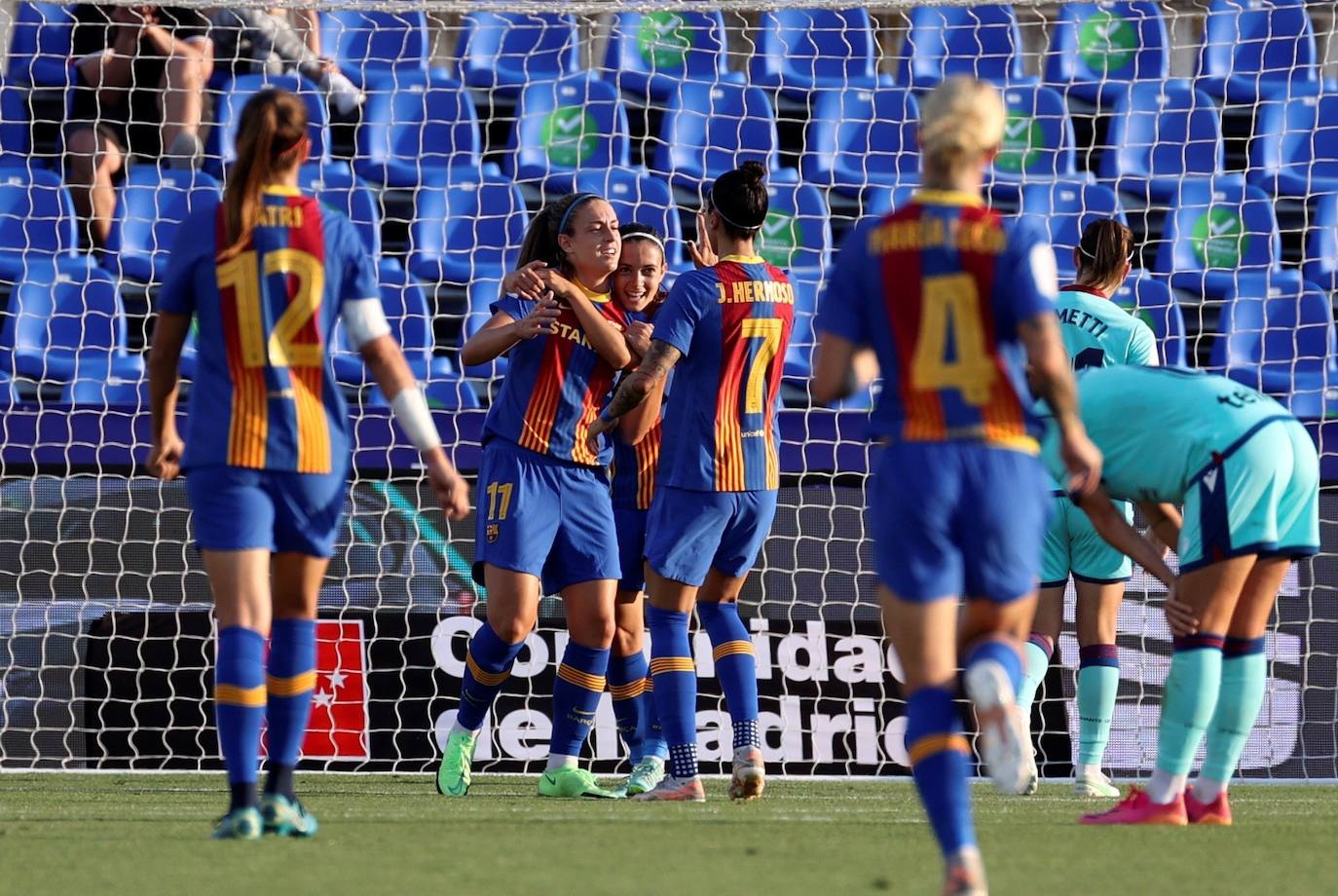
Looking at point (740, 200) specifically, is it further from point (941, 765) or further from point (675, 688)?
point (941, 765)

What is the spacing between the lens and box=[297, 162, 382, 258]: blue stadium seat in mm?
10203

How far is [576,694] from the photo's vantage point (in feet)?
19.1

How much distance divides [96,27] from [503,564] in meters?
7.08

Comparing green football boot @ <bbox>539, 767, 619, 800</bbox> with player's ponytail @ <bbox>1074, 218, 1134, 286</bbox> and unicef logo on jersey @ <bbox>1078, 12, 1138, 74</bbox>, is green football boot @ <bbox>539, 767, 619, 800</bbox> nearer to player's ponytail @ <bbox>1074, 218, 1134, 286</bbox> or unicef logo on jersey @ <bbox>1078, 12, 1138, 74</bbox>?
player's ponytail @ <bbox>1074, 218, 1134, 286</bbox>

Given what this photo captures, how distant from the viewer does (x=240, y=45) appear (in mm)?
11133

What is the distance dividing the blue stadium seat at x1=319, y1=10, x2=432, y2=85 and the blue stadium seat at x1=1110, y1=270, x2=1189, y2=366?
451cm

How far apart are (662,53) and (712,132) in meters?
1.03

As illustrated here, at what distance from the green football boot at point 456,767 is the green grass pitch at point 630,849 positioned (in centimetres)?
10

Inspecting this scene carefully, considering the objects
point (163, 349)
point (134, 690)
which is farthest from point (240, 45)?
point (163, 349)

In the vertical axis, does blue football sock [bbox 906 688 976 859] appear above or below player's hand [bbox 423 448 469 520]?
below

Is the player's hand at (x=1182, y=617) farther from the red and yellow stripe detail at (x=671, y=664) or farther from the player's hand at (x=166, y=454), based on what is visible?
the player's hand at (x=166, y=454)

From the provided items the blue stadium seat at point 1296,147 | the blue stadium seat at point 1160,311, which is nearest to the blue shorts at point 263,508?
the blue stadium seat at point 1160,311

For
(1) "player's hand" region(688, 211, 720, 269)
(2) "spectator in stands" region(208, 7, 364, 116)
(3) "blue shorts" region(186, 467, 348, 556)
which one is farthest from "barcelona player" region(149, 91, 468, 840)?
(2) "spectator in stands" region(208, 7, 364, 116)

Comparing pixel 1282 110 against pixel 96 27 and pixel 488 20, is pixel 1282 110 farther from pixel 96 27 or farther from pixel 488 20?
pixel 96 27
